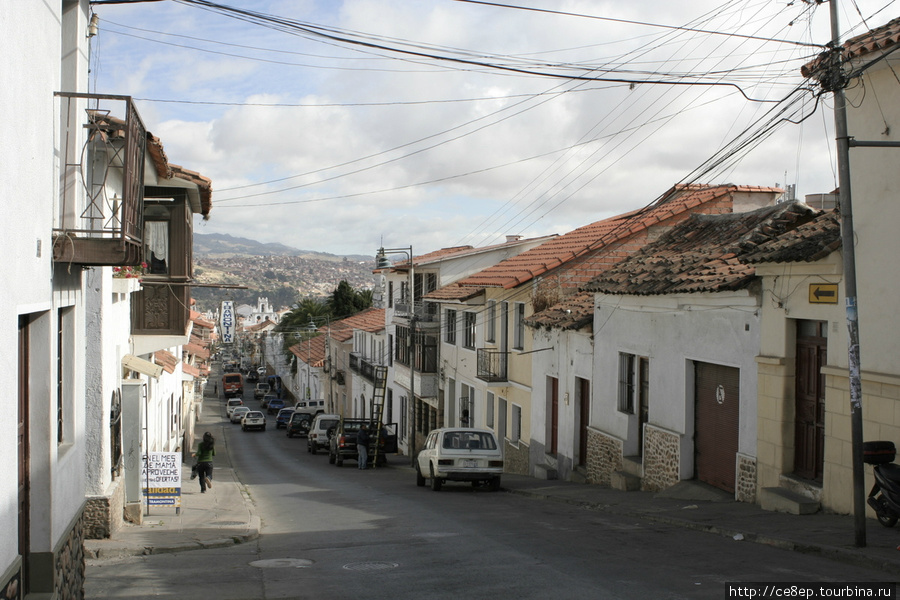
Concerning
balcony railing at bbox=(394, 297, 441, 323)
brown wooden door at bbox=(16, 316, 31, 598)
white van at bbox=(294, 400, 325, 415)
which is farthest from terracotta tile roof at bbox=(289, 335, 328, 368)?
brown wooden door at bbox=(16, 316, 31, 598)

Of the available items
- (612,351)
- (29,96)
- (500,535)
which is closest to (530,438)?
(612,351)

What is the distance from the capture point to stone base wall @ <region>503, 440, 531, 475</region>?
2745cm

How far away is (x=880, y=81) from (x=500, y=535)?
8200 millimetres

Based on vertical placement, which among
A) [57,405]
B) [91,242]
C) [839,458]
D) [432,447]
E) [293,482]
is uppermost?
[91,242]

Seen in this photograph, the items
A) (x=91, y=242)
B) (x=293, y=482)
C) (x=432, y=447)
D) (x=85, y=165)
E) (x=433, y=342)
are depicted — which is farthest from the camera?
(x=433, y=342)

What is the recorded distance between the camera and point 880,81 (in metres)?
11.7

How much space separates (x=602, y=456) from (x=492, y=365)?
9421 mm

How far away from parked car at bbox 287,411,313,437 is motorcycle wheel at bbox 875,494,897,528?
48.9 m

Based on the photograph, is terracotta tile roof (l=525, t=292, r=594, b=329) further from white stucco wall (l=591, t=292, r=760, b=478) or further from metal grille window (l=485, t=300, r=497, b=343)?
metal grille window (l=485, t=300, r=497, b=343)

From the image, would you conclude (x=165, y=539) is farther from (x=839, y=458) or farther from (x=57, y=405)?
(x=839, y=458)

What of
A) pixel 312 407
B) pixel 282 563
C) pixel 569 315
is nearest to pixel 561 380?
pixel 569 315

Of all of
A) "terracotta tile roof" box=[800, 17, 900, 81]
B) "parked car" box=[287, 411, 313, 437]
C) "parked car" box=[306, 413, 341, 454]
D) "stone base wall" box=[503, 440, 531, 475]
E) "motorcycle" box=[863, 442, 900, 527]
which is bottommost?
"parked car" box=[287, 411, 313, 437]

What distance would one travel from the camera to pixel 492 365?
30188 millimetres

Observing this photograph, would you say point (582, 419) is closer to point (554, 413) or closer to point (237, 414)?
point (554, 413)
